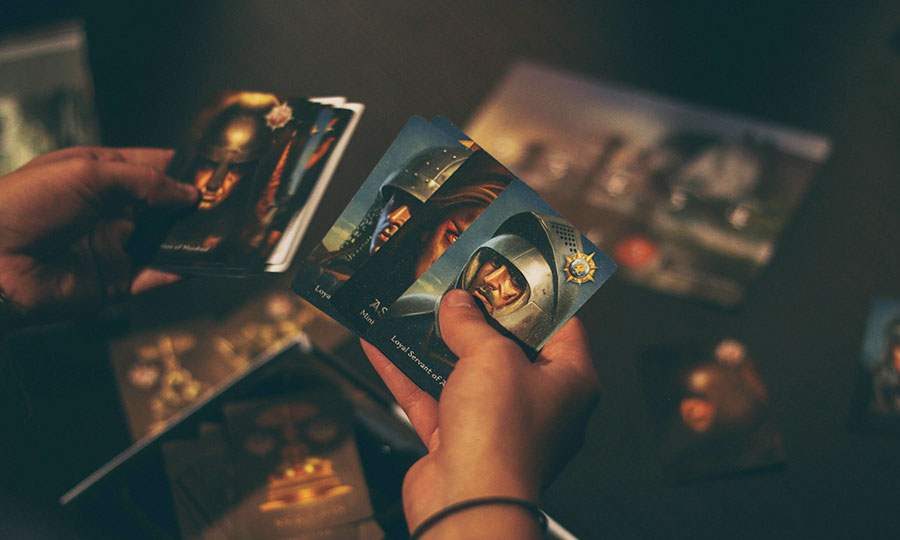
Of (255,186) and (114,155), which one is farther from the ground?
(255,186)

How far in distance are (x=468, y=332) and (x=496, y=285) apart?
0.28ft

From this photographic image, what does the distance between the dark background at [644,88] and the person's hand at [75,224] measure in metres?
0.15

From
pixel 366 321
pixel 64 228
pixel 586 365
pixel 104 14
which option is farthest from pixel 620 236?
pixel 104 14

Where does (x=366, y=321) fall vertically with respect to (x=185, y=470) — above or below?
above

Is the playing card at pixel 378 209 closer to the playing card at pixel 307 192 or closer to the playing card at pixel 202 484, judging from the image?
the playing card at pixel 307 192

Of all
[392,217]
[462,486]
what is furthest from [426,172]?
[462,486]

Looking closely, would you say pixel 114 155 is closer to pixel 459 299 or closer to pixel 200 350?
pixel 200 350

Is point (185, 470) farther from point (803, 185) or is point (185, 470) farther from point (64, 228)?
point (803, 185)

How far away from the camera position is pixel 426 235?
33.6 inches

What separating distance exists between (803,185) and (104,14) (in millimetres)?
1731

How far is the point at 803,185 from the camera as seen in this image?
1303 millimetres

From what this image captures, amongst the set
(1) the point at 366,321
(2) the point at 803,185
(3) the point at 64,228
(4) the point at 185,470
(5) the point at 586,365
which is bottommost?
(4) the point at 185,470

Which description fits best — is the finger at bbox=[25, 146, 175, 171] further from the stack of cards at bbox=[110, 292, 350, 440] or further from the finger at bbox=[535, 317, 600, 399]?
the finger at bbox=[535, 317, 600, 399]

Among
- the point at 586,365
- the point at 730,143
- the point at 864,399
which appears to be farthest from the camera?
the point at 730,143
